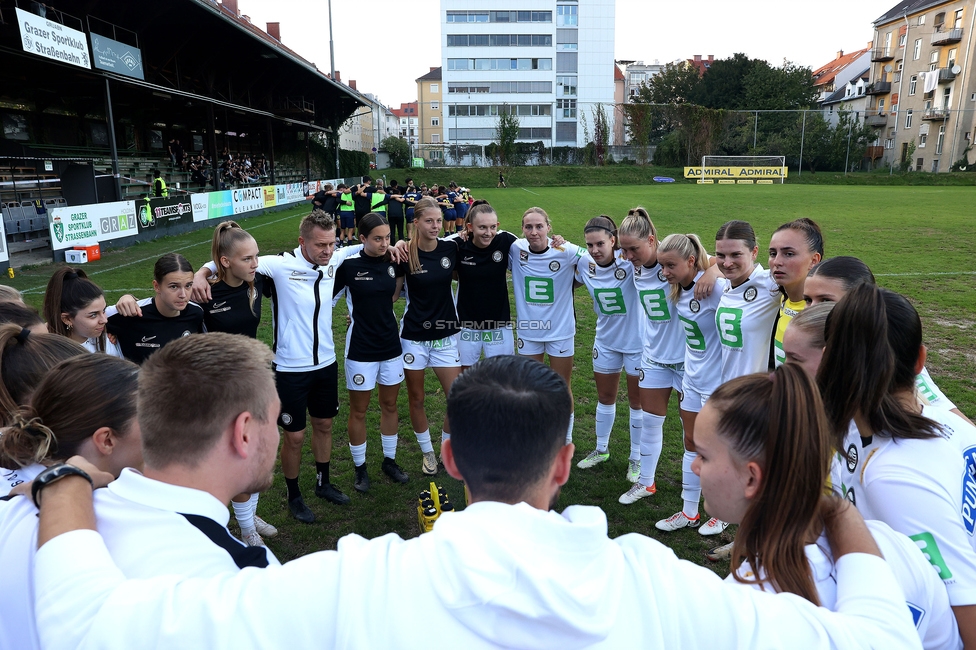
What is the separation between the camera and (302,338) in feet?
15.9

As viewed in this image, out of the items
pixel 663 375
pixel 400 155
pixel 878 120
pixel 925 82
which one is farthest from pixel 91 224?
pixel 878 120

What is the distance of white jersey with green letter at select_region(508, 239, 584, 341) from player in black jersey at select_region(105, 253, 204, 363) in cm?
300

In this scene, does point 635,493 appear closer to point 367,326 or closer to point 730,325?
point 730,325

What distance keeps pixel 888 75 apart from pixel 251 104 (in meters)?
63.4

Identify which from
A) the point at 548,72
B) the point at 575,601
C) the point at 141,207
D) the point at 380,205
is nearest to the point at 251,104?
the point at 141,207

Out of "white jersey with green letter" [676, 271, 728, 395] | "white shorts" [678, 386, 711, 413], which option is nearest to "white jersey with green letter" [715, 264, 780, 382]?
"white jersey with green letter" [676, 271, 728, 395]

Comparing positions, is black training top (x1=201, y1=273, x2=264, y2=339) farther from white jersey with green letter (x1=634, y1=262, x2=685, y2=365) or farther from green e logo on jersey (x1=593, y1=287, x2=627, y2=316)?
white jersey with green letter (x1=634, y1=262, x2=685, y2=365)

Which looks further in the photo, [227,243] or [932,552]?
[227,243]

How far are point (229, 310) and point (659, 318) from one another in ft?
11.4

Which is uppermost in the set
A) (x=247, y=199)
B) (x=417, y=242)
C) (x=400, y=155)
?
(x=400, y=155)

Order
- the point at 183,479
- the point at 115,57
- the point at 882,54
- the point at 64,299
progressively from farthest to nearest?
the point at 882,54 < the point at 115,57 < the point at 64,299 < the point at 183,479

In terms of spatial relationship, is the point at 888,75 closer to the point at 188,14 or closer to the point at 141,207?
the point at 188,14

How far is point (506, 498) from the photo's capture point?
1352 millimetres

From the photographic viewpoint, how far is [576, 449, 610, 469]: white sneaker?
5680mm
